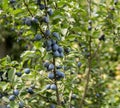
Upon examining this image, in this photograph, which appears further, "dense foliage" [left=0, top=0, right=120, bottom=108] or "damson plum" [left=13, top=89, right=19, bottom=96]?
"damson plum" [left=13, top=89, right=19, bottom=96]

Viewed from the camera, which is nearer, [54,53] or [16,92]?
[54,53]

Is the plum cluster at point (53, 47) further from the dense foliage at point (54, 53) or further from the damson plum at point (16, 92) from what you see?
the damson plum at point (16, 92)

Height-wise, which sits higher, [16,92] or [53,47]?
[53,47]

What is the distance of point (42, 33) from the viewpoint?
2.19m

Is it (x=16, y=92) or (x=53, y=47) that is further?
(x=16, y=92)

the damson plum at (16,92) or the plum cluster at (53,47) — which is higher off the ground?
the plum cluster at (53,47)

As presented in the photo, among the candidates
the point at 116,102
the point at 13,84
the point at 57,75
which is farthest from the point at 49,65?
the point at 116,102

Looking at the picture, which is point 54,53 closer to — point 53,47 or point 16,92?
point 53,47

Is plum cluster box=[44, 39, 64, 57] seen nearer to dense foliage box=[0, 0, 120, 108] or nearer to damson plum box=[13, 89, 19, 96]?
dense foliage box=[0, 0, 120, 108]

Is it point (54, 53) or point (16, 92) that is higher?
point (54, 53)

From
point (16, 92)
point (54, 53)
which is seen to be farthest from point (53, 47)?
point (16, 92)

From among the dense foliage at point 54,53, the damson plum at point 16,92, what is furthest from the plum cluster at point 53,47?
the damson plum at point 16,92

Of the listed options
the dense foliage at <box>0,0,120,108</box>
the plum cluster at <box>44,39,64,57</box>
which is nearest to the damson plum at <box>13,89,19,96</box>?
the dense foliage at <box>0,0,120,108</box>

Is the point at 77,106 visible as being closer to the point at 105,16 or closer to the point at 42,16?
the point at 105,16
